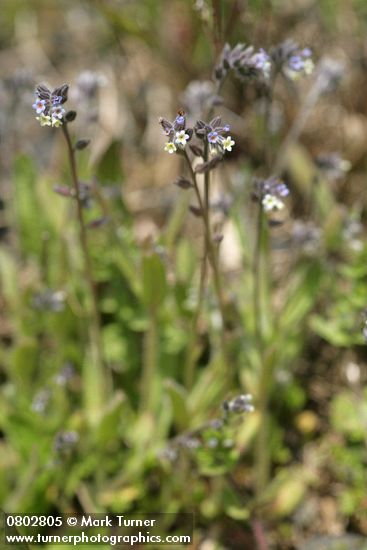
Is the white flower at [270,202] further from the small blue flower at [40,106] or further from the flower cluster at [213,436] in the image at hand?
the small blue flower at [40,106]

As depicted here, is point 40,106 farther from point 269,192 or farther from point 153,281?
point 153,281

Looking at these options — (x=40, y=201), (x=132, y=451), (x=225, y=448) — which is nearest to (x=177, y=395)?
(x=225, y=448)

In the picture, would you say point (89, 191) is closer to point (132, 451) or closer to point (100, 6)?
point (132, 451)

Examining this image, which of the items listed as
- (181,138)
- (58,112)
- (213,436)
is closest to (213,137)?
(181,138)

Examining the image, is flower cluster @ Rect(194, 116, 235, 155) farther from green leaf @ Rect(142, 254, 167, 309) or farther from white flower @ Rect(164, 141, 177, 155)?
green leaf @ Rect(142, 254, 167, 309)

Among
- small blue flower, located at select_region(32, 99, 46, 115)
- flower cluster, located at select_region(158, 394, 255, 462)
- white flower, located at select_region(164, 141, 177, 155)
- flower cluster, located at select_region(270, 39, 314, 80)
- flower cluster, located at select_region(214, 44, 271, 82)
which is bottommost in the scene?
flower cluster, located at select_region(158, 394, 255, 462)

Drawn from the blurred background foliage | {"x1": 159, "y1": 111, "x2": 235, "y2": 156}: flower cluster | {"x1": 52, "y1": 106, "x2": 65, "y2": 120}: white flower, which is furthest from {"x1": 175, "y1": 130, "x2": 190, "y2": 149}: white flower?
the blurred background foliage

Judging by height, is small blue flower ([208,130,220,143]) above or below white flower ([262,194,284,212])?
above
